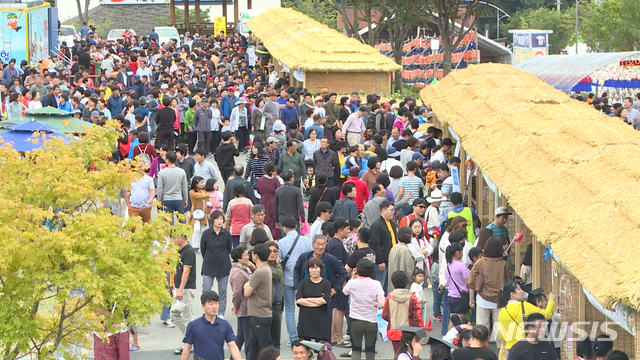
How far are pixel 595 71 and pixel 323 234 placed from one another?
65.5 feet

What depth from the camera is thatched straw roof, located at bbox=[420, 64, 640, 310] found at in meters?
8.13

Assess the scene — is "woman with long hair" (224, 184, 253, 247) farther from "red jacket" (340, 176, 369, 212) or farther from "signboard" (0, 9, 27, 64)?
"signboard" (0, 9, 27, 64)

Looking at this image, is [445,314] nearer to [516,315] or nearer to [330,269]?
[330,269]

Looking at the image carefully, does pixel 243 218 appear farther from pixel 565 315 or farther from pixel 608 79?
pixel 608 79

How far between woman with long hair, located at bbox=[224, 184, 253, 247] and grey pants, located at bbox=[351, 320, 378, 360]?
11.3 ft

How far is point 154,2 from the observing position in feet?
273

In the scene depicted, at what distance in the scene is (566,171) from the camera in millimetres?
10969

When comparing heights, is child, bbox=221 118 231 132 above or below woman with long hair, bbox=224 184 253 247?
above

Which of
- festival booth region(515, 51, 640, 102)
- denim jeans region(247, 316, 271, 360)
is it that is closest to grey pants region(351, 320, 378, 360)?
denim jeans region(247, 316, 271, 360)

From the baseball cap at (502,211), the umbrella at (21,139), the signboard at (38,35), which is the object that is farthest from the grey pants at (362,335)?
the signboard at (38,35)

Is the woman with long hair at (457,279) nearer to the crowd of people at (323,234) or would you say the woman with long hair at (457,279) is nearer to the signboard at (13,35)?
the crowd of people at (323,234)

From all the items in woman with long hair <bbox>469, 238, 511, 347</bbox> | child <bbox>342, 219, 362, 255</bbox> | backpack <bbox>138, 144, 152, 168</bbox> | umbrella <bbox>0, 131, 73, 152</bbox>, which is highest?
umbrella <bbox>0, 131, 73, 152</bbox>

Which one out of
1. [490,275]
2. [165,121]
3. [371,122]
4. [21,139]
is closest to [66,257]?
[490,275]

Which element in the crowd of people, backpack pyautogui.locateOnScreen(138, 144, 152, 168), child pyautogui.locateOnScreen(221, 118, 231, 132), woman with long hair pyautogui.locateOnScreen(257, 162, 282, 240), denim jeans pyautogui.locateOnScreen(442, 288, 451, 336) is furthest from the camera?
child pyautogui.locateOnScreen(221, 118, 231, 132)
